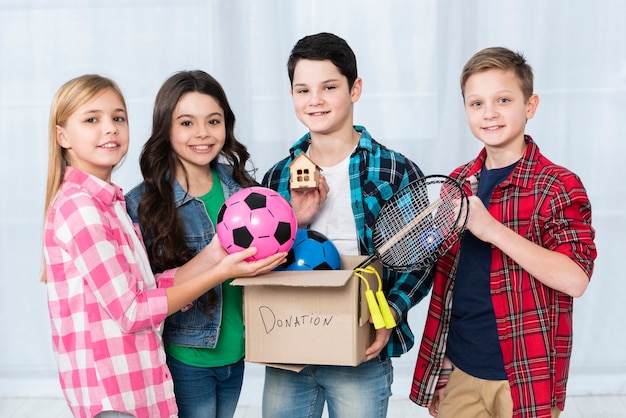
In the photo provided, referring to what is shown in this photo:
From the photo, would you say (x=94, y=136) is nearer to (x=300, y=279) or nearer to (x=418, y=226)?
(x=300, y=279)

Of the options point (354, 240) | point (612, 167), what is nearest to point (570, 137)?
point (612, 167)

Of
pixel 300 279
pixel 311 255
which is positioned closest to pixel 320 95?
pixel 311 255

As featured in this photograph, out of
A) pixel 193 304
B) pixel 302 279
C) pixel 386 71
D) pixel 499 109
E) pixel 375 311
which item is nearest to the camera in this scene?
pixel 302 279

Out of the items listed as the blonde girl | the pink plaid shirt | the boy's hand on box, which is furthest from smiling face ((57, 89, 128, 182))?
the boy's hand on box

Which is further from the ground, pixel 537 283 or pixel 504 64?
pixel 504 64

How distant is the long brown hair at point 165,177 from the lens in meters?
1.86

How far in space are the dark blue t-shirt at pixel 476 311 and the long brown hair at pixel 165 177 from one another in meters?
0.68

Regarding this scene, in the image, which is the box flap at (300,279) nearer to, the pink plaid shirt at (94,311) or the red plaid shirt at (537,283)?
the pink plaid shirt at (94,311)

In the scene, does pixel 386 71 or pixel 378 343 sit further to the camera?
pixel 386 71

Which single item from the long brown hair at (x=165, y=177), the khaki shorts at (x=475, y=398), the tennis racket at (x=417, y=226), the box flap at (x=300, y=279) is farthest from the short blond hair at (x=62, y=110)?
the khaki shorts at (x=475, y=398)

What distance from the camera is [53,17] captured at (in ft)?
11.4

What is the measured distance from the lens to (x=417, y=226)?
1.70 metres

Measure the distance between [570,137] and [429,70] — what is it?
0.75 metres

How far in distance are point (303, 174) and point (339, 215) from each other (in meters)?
0.19
